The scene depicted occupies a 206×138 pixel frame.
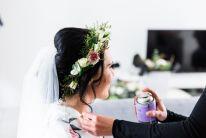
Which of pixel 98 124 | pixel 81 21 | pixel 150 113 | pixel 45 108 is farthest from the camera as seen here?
pixel 81 21

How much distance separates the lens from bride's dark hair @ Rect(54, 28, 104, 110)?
1.57 m

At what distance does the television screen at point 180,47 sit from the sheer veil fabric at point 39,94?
2157 mm

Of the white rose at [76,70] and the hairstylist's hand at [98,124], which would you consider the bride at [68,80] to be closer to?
the white rose at [76,70]

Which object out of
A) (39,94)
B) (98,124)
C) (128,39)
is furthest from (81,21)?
(98,124)

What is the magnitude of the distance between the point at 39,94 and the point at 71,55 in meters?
0.26

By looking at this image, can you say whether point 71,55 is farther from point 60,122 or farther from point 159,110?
point 159,110

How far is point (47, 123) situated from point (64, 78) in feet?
0.66

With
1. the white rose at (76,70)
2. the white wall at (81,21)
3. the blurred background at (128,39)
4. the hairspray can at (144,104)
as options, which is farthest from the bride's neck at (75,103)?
the white wall at (81,21)

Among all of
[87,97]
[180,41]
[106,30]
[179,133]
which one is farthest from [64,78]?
[180,41]

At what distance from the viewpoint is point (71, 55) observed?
1589mm

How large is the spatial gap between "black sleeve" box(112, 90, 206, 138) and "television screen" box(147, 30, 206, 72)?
248 centimetres

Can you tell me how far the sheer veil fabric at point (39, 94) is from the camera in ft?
5.32

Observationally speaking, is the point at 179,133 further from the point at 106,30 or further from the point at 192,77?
the point at 192,77

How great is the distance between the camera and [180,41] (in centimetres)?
384
